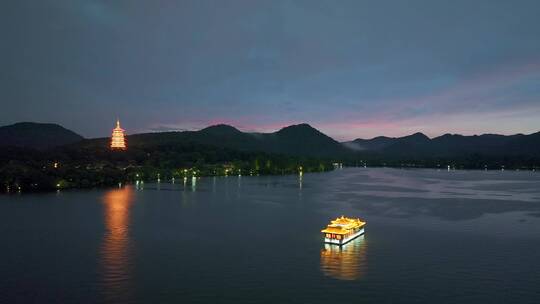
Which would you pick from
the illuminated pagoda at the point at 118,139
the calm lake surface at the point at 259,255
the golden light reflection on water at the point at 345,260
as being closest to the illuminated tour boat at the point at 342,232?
the golden light reflection on water at the point at 345,260

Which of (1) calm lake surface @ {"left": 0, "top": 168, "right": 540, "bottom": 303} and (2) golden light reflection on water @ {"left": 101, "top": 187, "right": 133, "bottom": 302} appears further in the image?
(2) golden light reflection on water @ {"left": 101, "top": 187, "right": 133, "bottom": 302}

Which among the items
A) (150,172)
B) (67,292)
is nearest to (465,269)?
(67,292)

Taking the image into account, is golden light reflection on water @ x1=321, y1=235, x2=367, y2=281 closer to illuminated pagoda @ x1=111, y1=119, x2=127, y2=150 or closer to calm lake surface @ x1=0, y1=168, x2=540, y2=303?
calm lake surface @ x1=0, y1=168, x2=540, y2=303

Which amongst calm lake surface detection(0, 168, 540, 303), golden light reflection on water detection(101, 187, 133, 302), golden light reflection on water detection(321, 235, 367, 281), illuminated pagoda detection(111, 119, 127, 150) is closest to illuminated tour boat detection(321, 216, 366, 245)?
golden light reflection on water detection(321, 235, 367, 281)

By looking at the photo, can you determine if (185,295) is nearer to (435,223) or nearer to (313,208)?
(435,223)

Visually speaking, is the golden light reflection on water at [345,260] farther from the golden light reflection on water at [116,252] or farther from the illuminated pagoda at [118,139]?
the illuminated pagoda at [118,139]

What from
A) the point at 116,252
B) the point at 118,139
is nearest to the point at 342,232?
the point at 116,252

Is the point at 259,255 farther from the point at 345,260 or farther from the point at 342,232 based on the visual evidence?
the point at 342,232
